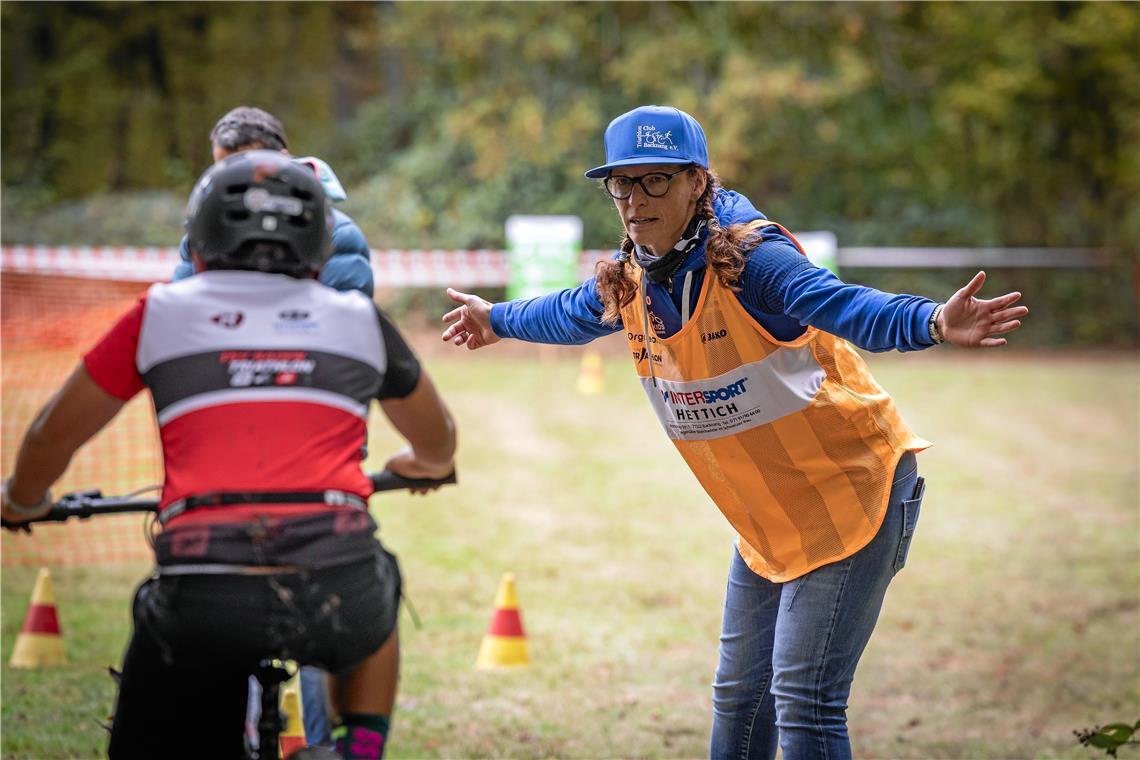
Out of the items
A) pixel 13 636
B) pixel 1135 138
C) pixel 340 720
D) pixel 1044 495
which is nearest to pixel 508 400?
pixel 1044 495

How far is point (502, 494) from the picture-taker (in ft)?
40.4

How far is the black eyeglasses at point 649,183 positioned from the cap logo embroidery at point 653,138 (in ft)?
0.25

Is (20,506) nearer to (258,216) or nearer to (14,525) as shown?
(14,525)

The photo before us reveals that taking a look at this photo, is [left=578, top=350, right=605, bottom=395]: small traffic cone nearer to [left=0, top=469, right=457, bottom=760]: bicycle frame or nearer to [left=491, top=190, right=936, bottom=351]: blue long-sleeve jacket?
[left=491, top=190, right=936, bottom=351]: blue long-sleeve jacket

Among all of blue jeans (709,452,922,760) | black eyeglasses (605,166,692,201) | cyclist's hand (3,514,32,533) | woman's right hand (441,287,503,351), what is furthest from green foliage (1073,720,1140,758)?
cyclist's hand (3,514,32,533)

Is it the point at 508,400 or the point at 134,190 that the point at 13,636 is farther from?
the point at 134,190

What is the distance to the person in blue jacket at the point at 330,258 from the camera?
430 cm

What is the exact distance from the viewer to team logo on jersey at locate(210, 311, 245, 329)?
8.93 feet

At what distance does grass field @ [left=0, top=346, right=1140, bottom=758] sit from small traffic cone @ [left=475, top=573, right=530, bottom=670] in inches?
4.4

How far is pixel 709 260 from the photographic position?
12.1 ft

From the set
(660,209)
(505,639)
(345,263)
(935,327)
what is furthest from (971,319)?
(505,639)

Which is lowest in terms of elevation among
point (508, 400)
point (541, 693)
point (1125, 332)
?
point (541, 693)

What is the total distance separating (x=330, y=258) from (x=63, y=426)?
148 centimetres

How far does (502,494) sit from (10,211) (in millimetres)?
16224
